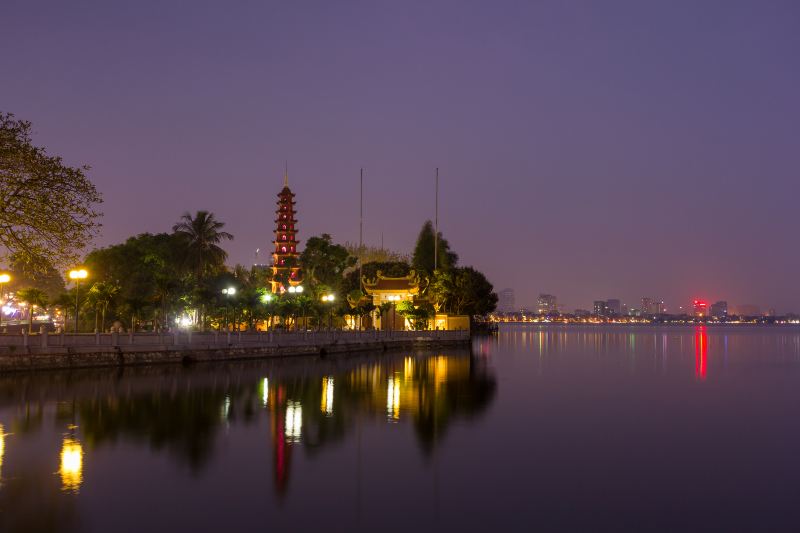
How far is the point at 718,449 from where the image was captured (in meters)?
23.0

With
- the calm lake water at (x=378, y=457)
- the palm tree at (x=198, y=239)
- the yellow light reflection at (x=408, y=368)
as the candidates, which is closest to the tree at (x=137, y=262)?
the palm tree at (x=198, y=239)

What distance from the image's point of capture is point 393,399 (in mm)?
32125

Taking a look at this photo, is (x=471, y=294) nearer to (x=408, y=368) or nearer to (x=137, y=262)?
(x=137, y=262)

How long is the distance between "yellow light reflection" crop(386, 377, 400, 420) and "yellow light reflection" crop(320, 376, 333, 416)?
2104mm

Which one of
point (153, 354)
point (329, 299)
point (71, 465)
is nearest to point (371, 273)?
point (329, 299)

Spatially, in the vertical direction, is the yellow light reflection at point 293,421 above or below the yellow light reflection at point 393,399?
above

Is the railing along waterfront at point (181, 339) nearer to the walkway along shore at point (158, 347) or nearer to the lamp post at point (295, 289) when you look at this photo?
the walkway along shore at point (158, 347)

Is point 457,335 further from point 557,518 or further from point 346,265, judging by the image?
point 557,518

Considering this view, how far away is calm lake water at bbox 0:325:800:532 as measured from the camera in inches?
564

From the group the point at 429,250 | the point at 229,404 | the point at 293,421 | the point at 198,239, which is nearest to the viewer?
the point at 293,421

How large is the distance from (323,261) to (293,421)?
62.4m

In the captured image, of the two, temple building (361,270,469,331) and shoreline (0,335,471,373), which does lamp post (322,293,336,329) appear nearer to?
temple building (361,270,469,331)

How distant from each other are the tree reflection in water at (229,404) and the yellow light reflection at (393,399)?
4cm

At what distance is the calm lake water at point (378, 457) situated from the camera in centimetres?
1432
